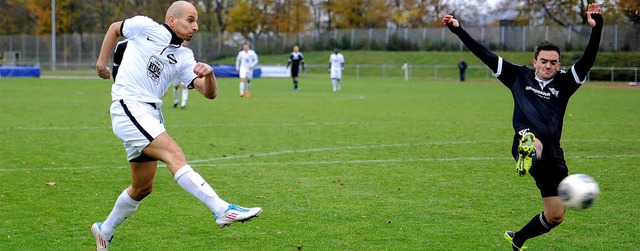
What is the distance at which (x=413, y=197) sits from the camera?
31.1 feet

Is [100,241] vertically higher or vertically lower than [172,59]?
lower

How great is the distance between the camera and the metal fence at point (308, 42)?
5981 cm

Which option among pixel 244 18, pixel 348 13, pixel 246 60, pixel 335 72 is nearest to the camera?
pixel 246 60

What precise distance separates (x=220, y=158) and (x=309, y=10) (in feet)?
225

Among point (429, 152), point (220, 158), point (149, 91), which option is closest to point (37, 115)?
point (220, 158)

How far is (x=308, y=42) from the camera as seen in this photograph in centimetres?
7412

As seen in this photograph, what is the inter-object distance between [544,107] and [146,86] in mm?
3359

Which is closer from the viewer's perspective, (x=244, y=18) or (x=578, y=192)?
(x=578, y=192)

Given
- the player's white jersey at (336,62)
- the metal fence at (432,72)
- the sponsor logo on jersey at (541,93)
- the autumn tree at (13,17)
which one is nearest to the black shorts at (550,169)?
the sponsor logo on jersey at (541,93)

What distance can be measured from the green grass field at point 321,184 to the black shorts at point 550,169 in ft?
2.73

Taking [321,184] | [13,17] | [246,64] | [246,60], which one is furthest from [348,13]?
[321,184]

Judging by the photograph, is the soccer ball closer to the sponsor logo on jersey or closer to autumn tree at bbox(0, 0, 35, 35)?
the sponsor logo on jersey

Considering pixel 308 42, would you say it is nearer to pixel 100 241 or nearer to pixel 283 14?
pixel 283 14

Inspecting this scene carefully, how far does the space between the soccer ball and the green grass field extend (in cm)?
112
